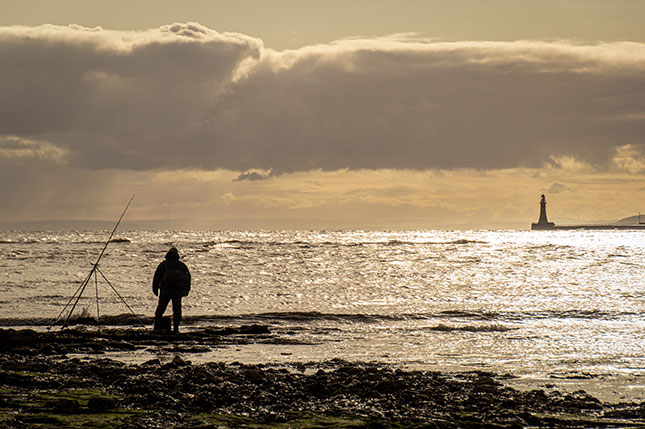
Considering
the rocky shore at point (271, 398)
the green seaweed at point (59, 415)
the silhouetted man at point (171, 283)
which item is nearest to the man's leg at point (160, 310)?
the silhouetted man at point (171, 283)

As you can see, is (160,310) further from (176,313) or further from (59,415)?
(59,415)

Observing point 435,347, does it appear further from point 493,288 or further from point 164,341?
point 493,288

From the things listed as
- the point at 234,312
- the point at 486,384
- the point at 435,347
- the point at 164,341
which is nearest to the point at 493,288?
the point at 234,312

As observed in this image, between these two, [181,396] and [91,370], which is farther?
[91,370]

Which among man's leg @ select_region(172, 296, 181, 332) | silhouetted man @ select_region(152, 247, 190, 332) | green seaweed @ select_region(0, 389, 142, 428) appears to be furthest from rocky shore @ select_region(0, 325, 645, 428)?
silhouetted man @ select_region(152, 247, 190, 332)

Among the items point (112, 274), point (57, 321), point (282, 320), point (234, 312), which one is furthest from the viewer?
point (112, 274)

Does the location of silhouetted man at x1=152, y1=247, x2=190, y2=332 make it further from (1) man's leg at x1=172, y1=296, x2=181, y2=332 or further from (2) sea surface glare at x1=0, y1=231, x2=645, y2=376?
(2) sea surface glare at x1=0, y1=231, x2=645, y2=376

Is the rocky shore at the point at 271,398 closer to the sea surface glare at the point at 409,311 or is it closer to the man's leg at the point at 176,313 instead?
the sea surface glare at the point at 409,311

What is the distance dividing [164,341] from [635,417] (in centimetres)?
994

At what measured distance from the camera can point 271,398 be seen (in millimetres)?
9328

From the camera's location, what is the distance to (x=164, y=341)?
15891 millimetres

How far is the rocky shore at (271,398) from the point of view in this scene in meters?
8.14

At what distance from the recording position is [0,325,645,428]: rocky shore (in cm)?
814

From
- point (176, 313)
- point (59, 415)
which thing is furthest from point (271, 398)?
point (176, 313)
